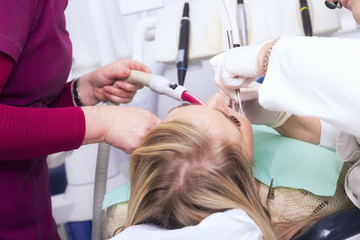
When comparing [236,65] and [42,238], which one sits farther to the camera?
[42,238]

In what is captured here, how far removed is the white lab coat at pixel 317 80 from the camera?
25.3 inches

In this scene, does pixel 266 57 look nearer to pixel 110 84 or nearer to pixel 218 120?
pixel 218 120

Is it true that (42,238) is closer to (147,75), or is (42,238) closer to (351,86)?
(147,75)

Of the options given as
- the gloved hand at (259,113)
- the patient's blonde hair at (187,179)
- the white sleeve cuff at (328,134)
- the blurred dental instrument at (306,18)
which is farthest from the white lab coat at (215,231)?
the blurred dental instrument at (306,18)

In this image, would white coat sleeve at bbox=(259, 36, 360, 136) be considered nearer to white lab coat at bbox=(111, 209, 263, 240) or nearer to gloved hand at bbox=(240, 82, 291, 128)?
white lab coat at bbox=(111, 209, 263, 240)

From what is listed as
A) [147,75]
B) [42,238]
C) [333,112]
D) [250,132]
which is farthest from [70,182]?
[333,112]

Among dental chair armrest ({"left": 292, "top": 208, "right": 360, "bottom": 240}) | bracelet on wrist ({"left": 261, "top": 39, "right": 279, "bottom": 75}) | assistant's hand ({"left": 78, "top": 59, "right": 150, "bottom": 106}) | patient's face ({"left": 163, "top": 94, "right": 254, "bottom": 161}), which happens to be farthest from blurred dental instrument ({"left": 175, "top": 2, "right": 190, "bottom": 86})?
dental chair armrest ({"left": 292, "top": 208, "right": 360, "bottom": 240})

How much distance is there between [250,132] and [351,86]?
1.21 ft

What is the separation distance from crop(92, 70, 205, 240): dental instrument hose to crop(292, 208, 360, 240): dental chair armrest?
1.32ft

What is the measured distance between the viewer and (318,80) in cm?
67

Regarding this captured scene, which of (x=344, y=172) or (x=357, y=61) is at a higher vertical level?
(x=357, y=61)

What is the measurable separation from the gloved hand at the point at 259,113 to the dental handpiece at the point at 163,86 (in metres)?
0.23

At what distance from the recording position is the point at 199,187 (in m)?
0.79

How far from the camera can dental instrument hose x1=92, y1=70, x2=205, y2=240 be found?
998 mm
